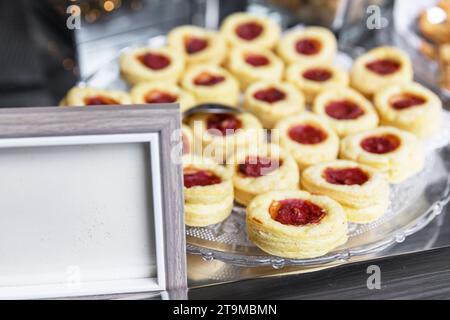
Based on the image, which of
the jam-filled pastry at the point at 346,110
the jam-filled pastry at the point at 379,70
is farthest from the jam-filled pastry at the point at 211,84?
the jam-filled pastry at the point at 379,70

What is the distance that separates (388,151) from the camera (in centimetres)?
140

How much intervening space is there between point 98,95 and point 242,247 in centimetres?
57

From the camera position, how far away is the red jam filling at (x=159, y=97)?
1577 millimetres

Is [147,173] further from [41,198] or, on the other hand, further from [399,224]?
[399,224]

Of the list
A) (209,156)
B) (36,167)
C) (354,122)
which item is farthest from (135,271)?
(354,122)

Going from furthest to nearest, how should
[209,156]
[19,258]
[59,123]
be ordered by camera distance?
1. [209,156]
2. [19,258]
3. [59,123]

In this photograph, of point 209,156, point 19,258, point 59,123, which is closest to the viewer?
point 59,123

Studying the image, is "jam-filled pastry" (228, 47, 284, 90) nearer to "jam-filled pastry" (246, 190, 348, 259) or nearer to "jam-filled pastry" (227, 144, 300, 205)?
"jam-filled pastry" (227, 144, 300, 205)

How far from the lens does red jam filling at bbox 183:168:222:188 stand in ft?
4.06

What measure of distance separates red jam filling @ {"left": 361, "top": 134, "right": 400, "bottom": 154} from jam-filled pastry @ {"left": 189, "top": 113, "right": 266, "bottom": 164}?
A: 237 mm

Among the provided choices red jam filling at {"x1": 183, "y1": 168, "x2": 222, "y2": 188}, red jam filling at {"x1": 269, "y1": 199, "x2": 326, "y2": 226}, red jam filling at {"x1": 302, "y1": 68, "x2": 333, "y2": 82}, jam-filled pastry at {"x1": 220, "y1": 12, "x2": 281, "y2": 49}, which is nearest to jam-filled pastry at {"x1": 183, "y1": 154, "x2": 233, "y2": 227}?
red jam filling at {"x1": 183, "y1": 168, "x2": 222, "y2": 188}

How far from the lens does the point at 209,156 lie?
1.43 meters

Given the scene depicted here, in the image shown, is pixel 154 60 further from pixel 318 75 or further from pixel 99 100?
pixel 318 75
